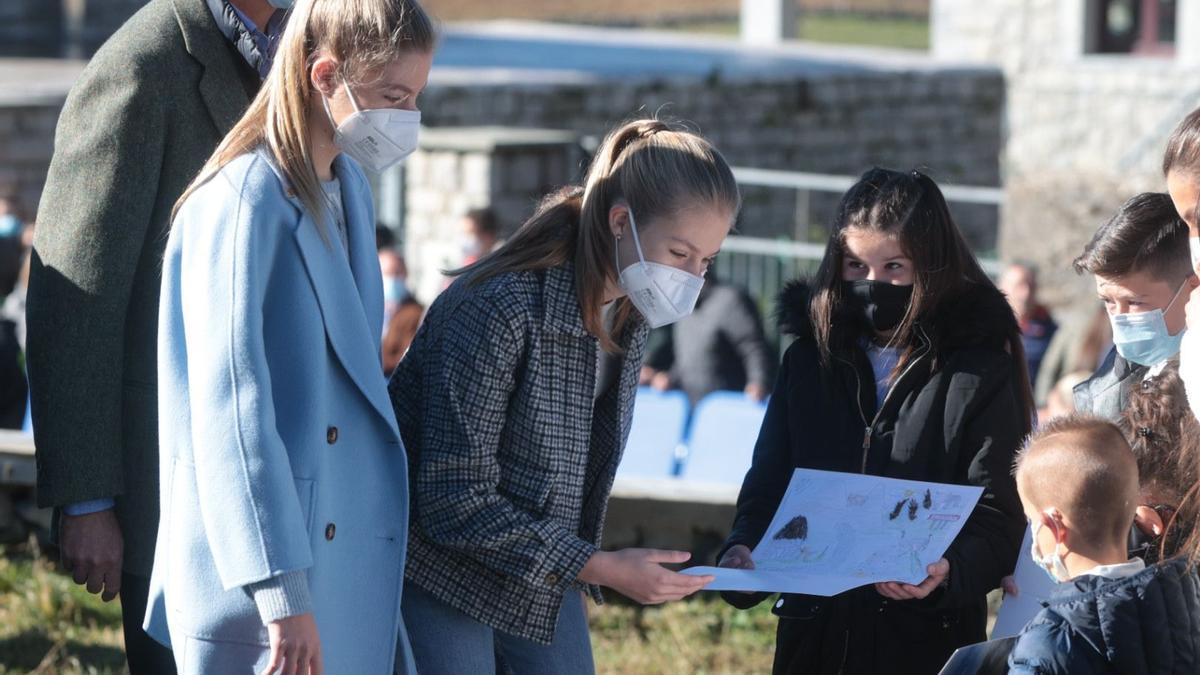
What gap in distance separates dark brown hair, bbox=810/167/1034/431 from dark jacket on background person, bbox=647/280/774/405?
427cm

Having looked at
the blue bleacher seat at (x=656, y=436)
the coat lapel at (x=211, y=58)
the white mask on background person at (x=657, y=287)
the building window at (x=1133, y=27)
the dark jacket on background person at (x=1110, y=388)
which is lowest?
the blue bleacher seat at (x=656, y=436)

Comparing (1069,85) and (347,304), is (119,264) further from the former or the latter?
(1069,85)

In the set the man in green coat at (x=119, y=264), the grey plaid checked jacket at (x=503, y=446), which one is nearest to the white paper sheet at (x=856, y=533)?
the grey plaid checked jacket at (x=503, y=446)

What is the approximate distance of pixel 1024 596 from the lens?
2828 millimetres

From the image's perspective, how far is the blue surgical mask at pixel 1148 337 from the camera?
297cm

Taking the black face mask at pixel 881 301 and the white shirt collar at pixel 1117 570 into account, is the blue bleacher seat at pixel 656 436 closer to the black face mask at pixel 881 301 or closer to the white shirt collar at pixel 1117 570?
the black face mask at pixel 881 301

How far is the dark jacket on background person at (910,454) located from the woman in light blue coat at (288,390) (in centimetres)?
85

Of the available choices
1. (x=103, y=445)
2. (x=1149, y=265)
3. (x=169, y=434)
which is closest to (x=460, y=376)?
(x=169, y=434)

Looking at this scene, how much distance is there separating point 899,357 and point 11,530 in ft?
13.5

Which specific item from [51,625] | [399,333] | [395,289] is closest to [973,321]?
[51,625]

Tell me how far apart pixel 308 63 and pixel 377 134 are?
15 centimetres

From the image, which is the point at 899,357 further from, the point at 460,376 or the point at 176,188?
the point at 176,188

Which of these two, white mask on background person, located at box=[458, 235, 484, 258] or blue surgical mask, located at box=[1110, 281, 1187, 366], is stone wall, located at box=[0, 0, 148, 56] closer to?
white mask on background person, located at box=[458, 235, 484, 258]

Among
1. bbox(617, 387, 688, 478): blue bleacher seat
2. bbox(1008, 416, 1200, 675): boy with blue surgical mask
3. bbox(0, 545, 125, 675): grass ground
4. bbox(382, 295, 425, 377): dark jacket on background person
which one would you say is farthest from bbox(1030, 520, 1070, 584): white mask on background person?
bbox(382, 295, 425, 377): dark jacket on background person
